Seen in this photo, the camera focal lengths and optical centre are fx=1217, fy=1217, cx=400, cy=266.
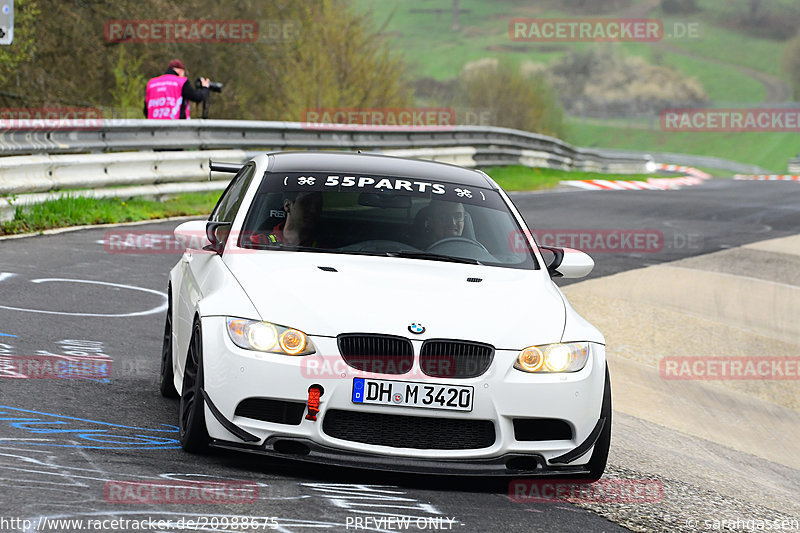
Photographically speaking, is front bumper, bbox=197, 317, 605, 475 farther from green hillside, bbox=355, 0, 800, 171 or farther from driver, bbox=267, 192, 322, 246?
green hillside, bbox=355, 0, 800, 171

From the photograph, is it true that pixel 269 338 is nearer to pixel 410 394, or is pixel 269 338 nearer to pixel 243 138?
pixel 410 394

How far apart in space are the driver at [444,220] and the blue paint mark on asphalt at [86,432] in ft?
5.82

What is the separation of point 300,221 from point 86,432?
1618 millimetres

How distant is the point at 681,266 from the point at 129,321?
8.03 metres

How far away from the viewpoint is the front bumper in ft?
16.8

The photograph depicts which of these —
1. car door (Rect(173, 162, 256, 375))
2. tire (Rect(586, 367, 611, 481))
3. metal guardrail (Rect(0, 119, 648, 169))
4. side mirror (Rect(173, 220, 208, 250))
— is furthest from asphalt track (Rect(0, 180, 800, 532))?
metal guardrail (Rect(0, 119, 648, 169))

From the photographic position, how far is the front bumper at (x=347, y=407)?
5121 mm

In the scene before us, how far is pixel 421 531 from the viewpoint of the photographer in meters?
4.61

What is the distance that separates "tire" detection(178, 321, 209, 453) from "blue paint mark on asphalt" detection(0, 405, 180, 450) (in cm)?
17

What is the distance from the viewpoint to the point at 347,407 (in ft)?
16.8

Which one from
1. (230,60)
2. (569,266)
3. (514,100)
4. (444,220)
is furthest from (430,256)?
(514,100)

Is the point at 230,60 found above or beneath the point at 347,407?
above

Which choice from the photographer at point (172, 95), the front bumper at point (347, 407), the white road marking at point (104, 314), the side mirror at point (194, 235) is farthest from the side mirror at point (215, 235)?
the photographer at point (172, 95)

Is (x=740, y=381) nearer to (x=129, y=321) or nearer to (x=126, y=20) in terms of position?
(x=129, y=321)
